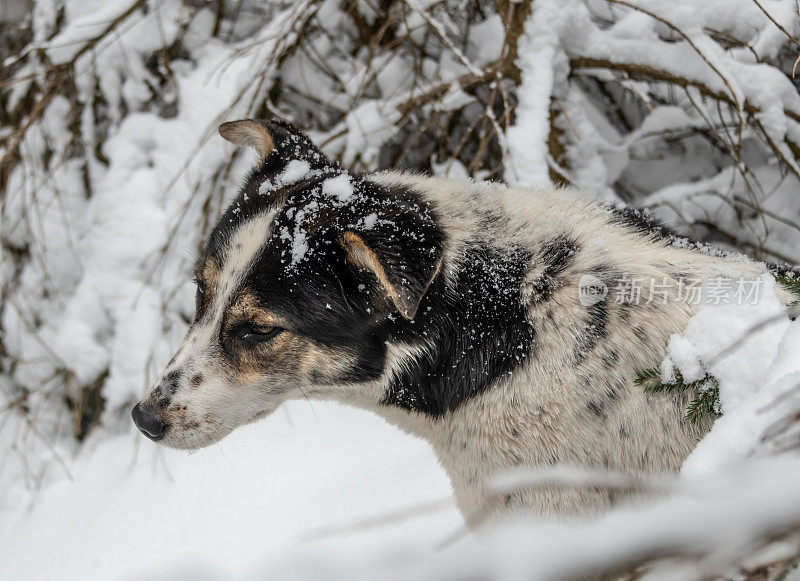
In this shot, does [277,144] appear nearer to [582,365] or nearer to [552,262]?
[552,262]

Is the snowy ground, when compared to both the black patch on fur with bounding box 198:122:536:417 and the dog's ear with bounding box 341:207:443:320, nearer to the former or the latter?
the black patch on fur with bounding box 198:122:536:417

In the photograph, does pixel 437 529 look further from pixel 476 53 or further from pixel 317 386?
pixel 476 53

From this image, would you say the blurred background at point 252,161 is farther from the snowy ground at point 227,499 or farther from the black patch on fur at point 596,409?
the black patch on fur at point 596,409

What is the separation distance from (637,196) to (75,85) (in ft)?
10.1

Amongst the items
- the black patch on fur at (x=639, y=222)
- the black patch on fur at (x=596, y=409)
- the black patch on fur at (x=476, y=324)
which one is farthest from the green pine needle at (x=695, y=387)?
the black patch on fur at (x=639, y=222)

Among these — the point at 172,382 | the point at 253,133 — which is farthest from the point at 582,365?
the point at 253,133

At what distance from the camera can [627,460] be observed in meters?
1.92

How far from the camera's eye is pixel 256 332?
1.98 metres

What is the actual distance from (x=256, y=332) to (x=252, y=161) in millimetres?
1713

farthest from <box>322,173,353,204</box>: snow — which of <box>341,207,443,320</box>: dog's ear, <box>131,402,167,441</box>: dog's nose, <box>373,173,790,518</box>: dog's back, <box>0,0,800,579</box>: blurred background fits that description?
<box>0,0,800,579</box>: blurred background

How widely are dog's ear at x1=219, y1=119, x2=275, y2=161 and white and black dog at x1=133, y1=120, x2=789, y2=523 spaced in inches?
12.1

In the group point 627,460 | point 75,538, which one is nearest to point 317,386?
point 627,460

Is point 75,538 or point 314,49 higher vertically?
point 314,49

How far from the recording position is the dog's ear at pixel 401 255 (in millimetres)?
1706
